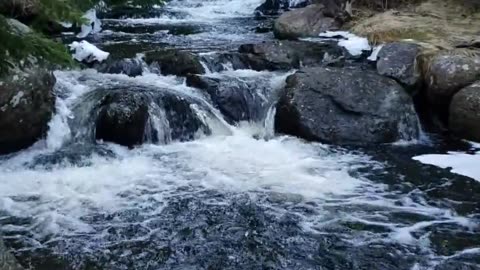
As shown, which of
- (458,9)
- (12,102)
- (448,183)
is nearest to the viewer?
(448,183)

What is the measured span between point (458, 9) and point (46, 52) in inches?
429

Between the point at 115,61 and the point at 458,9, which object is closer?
the point at 115,61

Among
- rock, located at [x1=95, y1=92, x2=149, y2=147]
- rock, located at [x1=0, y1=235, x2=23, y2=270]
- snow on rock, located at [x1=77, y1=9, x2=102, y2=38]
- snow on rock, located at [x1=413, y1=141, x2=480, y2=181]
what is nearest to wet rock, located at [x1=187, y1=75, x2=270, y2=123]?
rock, located at [x1=95, y1=92, x2=149, y2=147]

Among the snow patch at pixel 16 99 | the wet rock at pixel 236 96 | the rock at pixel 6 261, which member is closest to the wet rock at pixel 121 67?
the wet rock at pixel 236 96

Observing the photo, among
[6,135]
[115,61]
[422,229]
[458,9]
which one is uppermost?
[458,9]

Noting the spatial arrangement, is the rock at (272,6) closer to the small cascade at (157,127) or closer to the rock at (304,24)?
the rock at (304,24)

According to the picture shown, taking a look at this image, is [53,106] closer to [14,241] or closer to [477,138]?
[14,241]

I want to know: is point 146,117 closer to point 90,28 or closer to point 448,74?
point 448,74

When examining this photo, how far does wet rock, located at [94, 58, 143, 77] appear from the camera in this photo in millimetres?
9477

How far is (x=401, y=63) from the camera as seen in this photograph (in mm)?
9227

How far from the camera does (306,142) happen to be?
8000 mm

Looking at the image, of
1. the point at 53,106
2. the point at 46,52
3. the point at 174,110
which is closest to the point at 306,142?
the point at 174,110

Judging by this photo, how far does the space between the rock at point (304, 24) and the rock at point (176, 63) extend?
3.50 m

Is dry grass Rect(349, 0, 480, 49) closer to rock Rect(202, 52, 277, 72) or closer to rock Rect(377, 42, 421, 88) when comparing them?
rock Rect(377, 42, 421, 88)
